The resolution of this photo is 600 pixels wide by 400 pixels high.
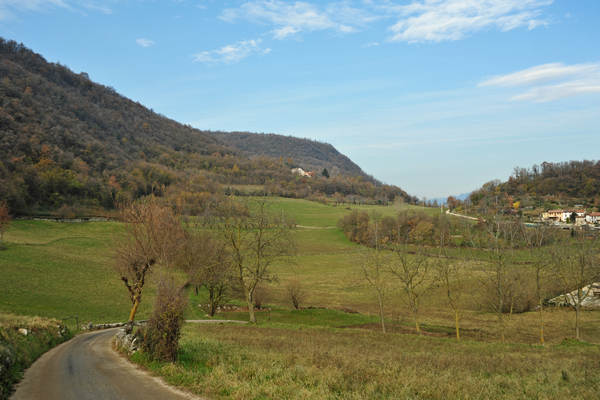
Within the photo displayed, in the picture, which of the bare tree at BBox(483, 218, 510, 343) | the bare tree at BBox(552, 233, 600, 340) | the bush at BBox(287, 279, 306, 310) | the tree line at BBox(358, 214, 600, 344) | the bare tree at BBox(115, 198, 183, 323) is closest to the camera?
the bare tree at BBox(115, 198, 183, 323)

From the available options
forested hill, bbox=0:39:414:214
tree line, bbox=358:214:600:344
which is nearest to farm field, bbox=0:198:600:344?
tree line, bbox=358:214:600:344

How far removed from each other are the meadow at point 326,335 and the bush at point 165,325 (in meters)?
0.48

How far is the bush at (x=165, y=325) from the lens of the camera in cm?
1399

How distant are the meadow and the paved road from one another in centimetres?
78

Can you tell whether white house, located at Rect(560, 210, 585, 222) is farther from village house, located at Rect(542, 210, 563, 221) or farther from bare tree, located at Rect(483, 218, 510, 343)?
bare tree, located at Rect(483, 218, 510, 343)

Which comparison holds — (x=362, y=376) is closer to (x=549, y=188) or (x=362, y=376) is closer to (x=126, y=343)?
(x=126, y=343)

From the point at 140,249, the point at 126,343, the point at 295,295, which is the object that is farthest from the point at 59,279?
the point at 126,343

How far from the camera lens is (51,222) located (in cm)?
7719

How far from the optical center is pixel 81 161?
4626 inches

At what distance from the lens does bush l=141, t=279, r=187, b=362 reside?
45.9 ft

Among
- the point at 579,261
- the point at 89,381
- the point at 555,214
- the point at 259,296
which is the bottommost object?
the point at 259,296

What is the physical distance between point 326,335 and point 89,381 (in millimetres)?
15382

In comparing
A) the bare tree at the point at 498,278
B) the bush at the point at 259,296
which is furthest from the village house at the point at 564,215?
the bush at the point at 259,296

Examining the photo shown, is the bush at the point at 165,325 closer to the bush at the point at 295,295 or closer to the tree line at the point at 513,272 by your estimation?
the tree line at the point at 513,272
